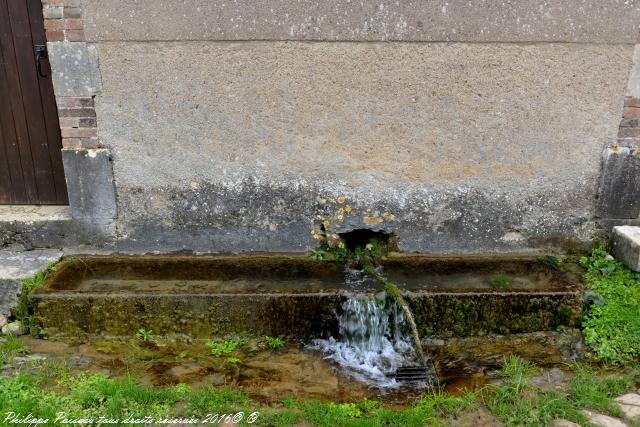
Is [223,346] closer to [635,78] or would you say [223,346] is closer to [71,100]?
[71,100]

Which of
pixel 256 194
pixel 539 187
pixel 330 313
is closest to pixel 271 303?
pixel 330 313

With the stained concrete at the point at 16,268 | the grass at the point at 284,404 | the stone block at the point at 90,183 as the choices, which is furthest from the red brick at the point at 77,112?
the grass at the point at 284,404

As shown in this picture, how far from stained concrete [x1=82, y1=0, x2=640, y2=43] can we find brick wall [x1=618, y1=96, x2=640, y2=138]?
15.9 inches

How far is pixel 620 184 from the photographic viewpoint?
3.89 metres

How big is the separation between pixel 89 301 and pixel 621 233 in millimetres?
3491

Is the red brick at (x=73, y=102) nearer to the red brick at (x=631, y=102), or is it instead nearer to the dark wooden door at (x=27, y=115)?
the dark wooden door at (x=27, y=115)

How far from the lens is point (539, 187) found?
3.91 metres

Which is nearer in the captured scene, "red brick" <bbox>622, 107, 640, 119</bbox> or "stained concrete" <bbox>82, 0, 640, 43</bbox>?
"stained concrete" <bbox>82, 0, 640, 43</bbox>

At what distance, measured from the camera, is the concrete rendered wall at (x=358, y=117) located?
11.8 feet

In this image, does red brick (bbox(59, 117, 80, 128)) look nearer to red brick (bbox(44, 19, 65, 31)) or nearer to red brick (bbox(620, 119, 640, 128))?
red brick (bbox(44, 19, 65, 31))

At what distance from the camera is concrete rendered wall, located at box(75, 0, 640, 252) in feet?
11.8

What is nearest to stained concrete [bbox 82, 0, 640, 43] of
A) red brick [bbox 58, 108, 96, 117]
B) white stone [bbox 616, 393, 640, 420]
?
red brick [bbox 58, 108, 96, 117]

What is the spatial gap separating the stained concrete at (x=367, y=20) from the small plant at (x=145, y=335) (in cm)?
189

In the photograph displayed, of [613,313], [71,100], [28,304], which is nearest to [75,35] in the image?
[71,100]
